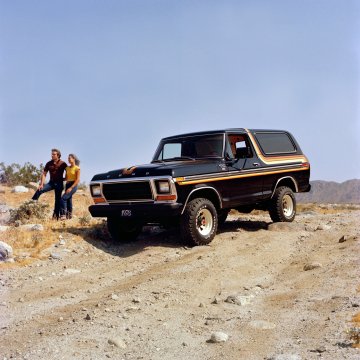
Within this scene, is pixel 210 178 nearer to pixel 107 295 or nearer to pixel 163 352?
pixel 107 295

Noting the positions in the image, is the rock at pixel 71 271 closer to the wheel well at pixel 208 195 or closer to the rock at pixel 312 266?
the wheel well at pixel 208 195

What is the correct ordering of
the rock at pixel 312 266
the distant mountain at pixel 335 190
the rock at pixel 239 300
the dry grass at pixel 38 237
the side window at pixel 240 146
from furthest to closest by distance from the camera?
the distant mountain at pixel 335 190 < the side window at pixel 240 146 < the dry grass at pixel 38 237 < the rock at pixel 312 266 < the rock at pixel 239 300

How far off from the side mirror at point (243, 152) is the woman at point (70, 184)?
12.3 ft

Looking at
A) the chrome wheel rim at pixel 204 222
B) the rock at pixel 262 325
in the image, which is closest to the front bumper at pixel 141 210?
the chrome wheel rim at pixel 204 222

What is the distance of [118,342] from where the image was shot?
432 cm

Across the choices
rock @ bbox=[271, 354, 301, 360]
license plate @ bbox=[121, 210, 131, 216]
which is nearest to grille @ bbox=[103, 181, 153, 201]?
license plate @ bbox=[121, 210, 131, 216]

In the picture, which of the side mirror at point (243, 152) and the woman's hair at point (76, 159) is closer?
the side mirror at point (243, 152)

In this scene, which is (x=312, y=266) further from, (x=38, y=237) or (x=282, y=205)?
(x=38, y=237)

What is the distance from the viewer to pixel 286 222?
10.2 m

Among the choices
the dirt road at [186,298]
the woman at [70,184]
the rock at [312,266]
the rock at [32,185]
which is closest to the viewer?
the dirt road at [186,298]

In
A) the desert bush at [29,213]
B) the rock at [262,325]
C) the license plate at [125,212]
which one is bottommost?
the rock at [262,325]

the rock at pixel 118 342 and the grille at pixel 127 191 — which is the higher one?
the grille at pixel 127 191

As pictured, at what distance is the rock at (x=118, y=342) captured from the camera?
14.1ft

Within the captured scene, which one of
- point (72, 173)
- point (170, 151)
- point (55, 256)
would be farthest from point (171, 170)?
point (72, 173)
